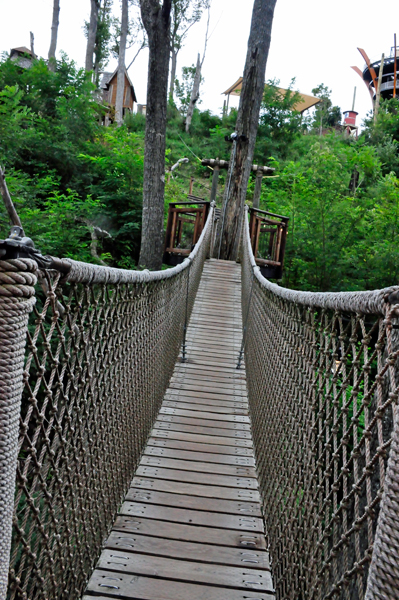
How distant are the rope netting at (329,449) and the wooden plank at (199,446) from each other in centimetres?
14

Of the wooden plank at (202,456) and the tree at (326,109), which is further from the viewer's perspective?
the tree at (326,109)

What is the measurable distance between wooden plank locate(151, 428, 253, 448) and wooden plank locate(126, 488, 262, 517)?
21.4 inches

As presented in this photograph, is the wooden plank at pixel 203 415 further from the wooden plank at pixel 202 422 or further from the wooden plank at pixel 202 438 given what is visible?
the wooden plank at pixel 202 438

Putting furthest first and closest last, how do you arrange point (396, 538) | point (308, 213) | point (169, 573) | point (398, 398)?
1. point (308, 213)
2. point (169, 573)
3. point (398, 398)
4. point (396, 538)

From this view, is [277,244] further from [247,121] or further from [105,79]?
[105,79]

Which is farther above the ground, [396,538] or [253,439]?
[396,538]

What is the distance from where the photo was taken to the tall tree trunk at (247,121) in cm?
756

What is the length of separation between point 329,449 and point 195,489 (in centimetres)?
121

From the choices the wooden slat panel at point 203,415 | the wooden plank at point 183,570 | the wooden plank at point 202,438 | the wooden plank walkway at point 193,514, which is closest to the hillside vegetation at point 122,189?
the wooden slat panel at point 203,415

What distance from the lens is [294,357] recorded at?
169 centimetres

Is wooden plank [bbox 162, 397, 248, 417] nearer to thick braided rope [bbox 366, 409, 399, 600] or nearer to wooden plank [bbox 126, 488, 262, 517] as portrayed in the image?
wooden plank [bbox 126, 488, 262, 517]

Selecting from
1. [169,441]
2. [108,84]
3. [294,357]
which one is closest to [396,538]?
[294,357]

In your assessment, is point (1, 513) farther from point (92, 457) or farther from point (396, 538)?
point (92, 457)

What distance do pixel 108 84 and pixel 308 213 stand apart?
21.6m
